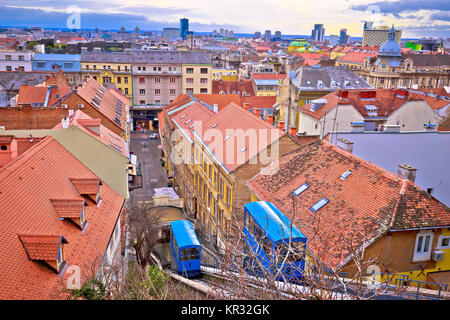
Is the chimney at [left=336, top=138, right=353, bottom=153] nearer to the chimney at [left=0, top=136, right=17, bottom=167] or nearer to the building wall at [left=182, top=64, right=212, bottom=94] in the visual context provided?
the chimney at [left=0, top=136, right=17, bottom=167]

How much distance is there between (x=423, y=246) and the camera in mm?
12531

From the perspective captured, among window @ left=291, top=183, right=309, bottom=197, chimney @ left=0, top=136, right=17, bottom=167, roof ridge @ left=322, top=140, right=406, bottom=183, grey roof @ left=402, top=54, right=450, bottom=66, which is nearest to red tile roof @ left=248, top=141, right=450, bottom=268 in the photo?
roof ridge @ left=322, top=140, right=406, bottom=183

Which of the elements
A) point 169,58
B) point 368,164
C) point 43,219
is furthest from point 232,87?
point 43,219

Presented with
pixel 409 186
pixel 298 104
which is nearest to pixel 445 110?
pixel 298 104

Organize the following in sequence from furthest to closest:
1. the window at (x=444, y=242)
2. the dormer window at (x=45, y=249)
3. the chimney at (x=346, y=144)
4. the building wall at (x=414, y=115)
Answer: the building wall at (x=414, y=115)
the chimney at (x=346, y=144)
the window at (x=444, y=242)
the dormer window at (x=45, y=249)

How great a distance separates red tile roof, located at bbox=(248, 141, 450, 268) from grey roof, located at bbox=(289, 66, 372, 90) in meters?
19.7

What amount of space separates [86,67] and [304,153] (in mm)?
47816

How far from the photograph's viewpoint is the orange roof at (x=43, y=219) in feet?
27.9

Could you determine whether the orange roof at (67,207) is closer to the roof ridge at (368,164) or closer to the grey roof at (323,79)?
the roof ridge at (368,164)

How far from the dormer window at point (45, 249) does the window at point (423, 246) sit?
9986 millimetres

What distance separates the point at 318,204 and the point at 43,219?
871cm

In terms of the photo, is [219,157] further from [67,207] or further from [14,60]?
[14,60]

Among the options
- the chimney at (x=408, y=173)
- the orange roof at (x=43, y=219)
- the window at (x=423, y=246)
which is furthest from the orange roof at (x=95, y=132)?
the window at (x=423, y=246)

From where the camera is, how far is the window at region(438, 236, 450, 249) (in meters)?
12.7
